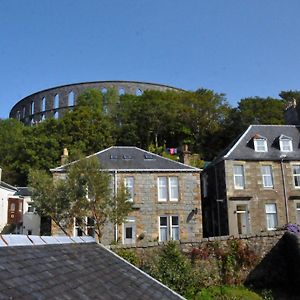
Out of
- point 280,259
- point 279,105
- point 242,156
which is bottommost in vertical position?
point 280,259

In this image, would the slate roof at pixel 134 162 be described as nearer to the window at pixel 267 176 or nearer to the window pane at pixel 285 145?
the window at pixel 267 176

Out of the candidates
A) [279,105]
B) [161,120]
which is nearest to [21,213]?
[161,120]

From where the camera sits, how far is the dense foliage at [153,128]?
45.2m

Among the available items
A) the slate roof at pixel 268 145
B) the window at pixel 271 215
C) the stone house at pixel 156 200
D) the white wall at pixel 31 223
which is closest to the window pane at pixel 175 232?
the stone house at pixel 156 200

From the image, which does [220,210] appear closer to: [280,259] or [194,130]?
[280,259]

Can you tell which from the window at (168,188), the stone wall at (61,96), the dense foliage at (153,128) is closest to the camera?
the window at (168,188)

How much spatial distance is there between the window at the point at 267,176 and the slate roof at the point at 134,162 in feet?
15.6

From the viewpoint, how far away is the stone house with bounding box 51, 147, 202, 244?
2705 centimetres

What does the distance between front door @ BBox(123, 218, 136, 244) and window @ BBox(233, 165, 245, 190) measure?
7551 mm

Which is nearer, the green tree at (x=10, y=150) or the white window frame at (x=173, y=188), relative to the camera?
the white window frame at (x=173, y=188)

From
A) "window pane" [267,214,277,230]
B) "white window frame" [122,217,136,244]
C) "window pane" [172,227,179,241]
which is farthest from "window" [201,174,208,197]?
"white window frame" [122,217,136,244]

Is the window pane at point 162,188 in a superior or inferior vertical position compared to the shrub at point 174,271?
superior

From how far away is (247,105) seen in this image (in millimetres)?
49719

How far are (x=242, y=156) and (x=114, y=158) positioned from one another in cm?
907
